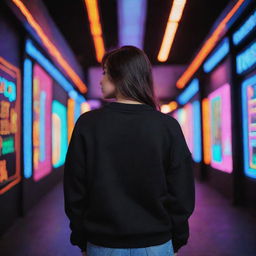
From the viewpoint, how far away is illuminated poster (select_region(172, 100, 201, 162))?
6070 millimetres

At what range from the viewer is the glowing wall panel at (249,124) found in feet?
11.3

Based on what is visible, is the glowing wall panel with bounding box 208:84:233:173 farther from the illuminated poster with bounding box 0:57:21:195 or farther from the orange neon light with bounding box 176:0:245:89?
the illuminated poster with bounding box 0:57:21:195

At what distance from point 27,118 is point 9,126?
0.53m

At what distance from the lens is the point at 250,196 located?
11.8ft

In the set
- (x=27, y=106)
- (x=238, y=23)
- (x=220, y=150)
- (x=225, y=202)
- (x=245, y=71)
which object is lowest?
(x=225, y=202)

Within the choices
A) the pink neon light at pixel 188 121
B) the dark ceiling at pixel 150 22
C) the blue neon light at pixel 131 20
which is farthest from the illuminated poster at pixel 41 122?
the pink neon light at pixel 188 121

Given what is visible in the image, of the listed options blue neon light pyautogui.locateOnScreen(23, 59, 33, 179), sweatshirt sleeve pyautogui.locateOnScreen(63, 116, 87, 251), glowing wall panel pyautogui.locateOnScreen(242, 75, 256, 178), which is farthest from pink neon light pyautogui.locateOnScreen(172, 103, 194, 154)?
sweatshirt sleeve pyautogui.locateOnScreen(63, 116, 87, 251)

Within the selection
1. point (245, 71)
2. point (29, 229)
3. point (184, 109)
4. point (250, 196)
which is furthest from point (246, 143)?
point (184, 109)

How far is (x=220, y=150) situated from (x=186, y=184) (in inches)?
156

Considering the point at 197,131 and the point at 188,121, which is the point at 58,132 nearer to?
the point at 197,131

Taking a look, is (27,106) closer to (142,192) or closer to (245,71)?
(245,71)

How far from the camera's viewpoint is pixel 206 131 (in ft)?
18.4

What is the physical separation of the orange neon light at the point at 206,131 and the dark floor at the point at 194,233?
1.73m

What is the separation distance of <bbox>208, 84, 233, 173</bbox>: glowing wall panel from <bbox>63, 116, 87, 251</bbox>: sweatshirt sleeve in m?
3.53
